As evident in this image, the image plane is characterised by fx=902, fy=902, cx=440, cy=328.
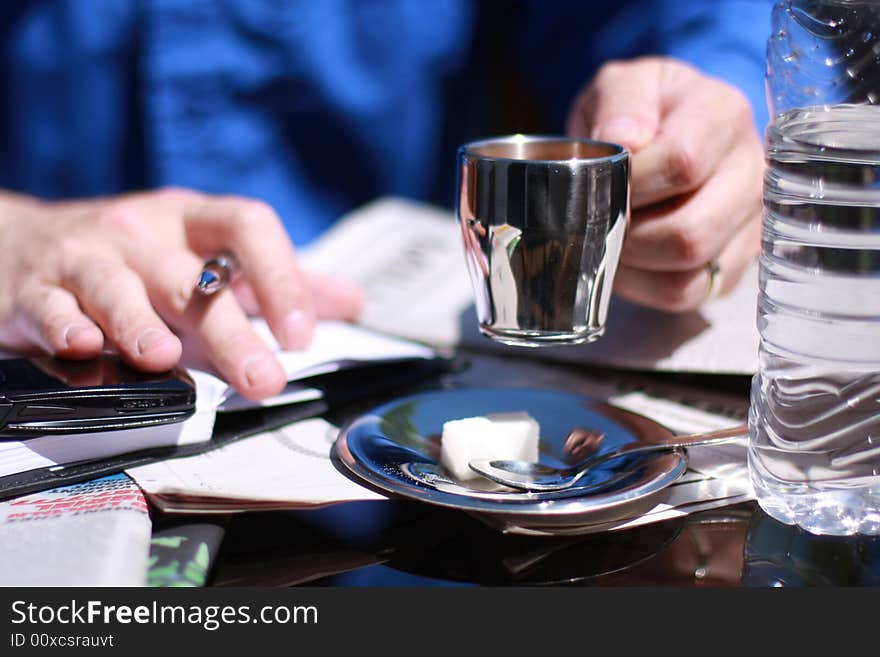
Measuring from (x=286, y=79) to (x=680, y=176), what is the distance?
795 millimetres

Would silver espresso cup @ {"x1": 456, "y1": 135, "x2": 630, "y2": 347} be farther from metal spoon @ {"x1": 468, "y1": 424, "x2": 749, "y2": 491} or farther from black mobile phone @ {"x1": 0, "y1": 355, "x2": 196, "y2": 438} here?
black mobile phone @ {"x1": 0, "y1": 355, "x2": 196, "y2": 438}

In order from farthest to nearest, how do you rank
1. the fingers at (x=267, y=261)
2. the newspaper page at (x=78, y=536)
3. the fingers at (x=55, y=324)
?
the fingers at (x=267, y=261) < the fingers at (x=55, y=324) < the newspaper page at (x=78, y=536)

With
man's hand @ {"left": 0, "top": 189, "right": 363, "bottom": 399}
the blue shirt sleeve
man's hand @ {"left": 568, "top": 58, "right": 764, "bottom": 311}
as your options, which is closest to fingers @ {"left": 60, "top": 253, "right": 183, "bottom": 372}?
man's hand @ {"left": 0, "top": 189, "right": 363, "bottom": 399}

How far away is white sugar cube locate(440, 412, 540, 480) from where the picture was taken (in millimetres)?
604

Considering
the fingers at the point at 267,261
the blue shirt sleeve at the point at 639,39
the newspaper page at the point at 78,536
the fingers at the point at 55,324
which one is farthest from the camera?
the blue shirt sleeve at the point at 639,39

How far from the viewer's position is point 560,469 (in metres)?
0.62

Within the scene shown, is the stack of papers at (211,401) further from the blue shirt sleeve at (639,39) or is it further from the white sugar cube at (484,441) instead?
the blue shirt sleeve at (639,39)

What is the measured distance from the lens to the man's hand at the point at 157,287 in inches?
27.4

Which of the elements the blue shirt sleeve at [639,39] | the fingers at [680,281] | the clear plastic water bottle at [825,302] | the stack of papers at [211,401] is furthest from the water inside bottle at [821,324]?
the blue shirt sleeve at [639,39]

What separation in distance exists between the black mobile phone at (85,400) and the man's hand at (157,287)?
0.12 feet

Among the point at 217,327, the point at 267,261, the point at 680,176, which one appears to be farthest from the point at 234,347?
the point at 680,176

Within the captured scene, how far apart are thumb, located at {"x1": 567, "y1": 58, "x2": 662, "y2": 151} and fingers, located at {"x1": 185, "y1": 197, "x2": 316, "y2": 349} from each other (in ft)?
0.97

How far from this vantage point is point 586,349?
0.91m

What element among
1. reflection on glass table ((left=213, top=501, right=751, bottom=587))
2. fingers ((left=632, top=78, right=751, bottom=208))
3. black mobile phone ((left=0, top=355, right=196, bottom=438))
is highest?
fingers ((left=632, top=78, right=751, bottom=208))
